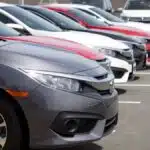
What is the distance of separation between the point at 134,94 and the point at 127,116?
84.6 inches

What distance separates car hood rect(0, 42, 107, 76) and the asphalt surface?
3.36 ft

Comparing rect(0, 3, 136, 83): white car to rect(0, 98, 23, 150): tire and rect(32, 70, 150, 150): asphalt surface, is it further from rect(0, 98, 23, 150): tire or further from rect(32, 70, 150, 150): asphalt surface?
rect(0, 98, 23, 150): tire

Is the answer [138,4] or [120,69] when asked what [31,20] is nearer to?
[120,69]

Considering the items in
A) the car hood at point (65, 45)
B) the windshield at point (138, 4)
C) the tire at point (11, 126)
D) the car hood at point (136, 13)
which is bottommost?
the car hood at point (136, 13)

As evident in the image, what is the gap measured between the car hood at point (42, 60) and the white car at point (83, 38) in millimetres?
3849

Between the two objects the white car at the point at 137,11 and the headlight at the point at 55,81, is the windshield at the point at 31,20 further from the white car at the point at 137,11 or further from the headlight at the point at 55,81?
the white car at the point at 137,11

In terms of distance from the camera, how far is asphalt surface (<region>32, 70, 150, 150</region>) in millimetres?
6141

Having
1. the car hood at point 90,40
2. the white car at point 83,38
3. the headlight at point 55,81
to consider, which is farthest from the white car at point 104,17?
the headlight at point 55,81

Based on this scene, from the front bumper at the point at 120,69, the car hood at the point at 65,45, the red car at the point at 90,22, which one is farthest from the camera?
the red car at the point at 90,22

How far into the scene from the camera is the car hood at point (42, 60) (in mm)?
5125

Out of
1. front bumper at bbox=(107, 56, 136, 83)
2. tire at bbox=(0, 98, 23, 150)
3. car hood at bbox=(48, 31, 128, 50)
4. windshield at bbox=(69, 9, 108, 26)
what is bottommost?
front bumper at bbox=(107, 56, 136, 83)

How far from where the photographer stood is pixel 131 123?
24.2 feet

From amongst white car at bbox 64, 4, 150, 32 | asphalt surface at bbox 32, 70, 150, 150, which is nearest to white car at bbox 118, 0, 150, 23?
white car at bbox 64, 4, 150, 32

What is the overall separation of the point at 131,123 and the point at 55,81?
255 cm
